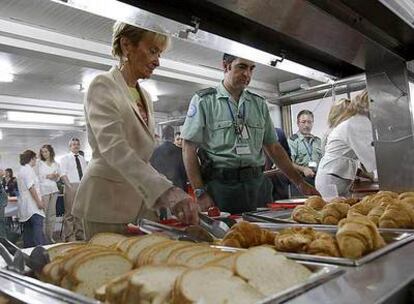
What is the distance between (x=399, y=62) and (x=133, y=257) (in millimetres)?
1737

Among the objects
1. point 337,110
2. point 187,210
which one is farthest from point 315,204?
point 337,110

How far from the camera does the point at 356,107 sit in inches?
107

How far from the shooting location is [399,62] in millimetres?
1983

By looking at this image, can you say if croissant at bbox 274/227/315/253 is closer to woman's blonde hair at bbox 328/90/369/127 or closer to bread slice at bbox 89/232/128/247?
bread slice at bbox 89/232/128/247

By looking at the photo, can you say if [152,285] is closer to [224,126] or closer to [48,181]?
[224,126]


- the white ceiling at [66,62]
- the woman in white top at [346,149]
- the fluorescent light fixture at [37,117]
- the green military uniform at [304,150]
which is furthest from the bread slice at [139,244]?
the fluorescent light fixture at [37,117]

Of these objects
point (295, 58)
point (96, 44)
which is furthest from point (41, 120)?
point (295, 58)

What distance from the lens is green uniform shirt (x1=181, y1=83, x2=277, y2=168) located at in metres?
1.97

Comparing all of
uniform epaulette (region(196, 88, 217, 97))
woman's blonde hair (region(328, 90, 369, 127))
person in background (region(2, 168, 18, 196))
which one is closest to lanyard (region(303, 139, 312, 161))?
woman's blonde hair (region(328, 90, 369, 127))

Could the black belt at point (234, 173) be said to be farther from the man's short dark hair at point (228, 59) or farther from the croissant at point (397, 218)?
the croissant at point (397, 218)

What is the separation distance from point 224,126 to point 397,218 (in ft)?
3.58

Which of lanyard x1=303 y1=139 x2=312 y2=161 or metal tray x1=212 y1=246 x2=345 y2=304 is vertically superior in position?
lanyard x1=303 y1=139 x2=312 y2=161

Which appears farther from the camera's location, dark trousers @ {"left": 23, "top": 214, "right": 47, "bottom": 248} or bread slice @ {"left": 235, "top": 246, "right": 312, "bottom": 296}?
dark trousers @ {"left": 23, "top": 214, "right": 47, "bottom": 248}

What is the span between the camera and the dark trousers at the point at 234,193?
196 cm
